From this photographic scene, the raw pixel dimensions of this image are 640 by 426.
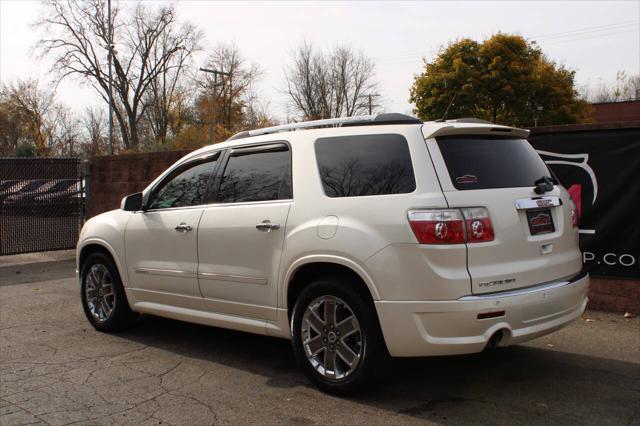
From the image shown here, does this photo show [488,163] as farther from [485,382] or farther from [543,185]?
[485,382]

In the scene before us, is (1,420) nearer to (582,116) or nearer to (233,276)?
(233,276)

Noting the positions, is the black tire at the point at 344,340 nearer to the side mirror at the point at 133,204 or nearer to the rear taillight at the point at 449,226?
the rear taillight at the point at 449,226

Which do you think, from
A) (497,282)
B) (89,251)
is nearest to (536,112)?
(89,251)

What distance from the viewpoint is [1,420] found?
3.87 meters

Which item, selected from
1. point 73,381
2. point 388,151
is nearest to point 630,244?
point 388,151

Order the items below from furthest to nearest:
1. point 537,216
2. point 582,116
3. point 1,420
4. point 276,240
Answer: point 582,116 < point 276,240 < point 537,216 < point 1,420

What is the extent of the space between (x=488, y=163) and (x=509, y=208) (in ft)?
1.28

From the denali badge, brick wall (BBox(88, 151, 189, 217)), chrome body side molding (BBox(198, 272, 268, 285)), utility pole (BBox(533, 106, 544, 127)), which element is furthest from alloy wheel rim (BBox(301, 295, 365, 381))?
utility pole (BBox(533, 106, 544, 127))

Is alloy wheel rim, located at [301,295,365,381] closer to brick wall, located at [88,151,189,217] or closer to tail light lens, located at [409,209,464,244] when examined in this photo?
tail light lens, located at [409,209,464,244]

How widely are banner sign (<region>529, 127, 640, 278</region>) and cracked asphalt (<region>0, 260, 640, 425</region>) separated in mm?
667

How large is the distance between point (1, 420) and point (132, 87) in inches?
1942

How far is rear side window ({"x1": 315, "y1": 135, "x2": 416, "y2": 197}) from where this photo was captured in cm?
402

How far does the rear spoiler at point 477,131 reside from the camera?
4047 mm

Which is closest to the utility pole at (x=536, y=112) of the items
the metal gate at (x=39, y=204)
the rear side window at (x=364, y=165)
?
the metal gate at (x=39, y=204)
